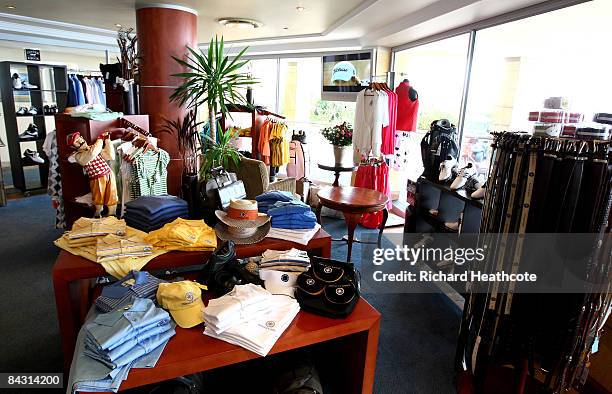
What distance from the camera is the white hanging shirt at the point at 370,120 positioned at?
168 inches

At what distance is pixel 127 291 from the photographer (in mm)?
1415

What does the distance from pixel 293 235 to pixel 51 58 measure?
8.13 meters

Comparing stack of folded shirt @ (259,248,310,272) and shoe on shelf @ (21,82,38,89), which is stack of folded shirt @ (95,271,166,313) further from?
shoe on shelf @ (21,82,38,89)

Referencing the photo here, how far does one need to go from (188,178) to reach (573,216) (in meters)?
1.91

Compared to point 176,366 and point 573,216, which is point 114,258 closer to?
point 176,366

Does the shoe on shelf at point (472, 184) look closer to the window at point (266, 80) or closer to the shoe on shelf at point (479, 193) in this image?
the shoe on shelf at point (479, 193)

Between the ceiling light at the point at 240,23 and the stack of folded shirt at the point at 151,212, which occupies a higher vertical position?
the ceiling light at the point at 240,23

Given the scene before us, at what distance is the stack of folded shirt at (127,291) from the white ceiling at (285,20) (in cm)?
308

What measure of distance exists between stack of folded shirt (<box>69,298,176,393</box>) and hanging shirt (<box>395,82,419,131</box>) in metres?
3.98

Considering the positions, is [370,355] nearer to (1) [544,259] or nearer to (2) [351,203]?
(1) [544,259]

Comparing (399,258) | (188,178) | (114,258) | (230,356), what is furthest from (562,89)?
(114,258)

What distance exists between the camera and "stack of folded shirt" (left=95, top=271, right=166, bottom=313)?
1.37 metres

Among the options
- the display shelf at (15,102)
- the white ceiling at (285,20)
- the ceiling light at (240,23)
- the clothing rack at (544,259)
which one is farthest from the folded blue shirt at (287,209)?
the display shelf at (15,102)

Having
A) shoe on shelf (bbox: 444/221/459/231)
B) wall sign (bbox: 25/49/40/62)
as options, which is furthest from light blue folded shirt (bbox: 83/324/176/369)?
wall sign (bbox: 25/49/40/62)
